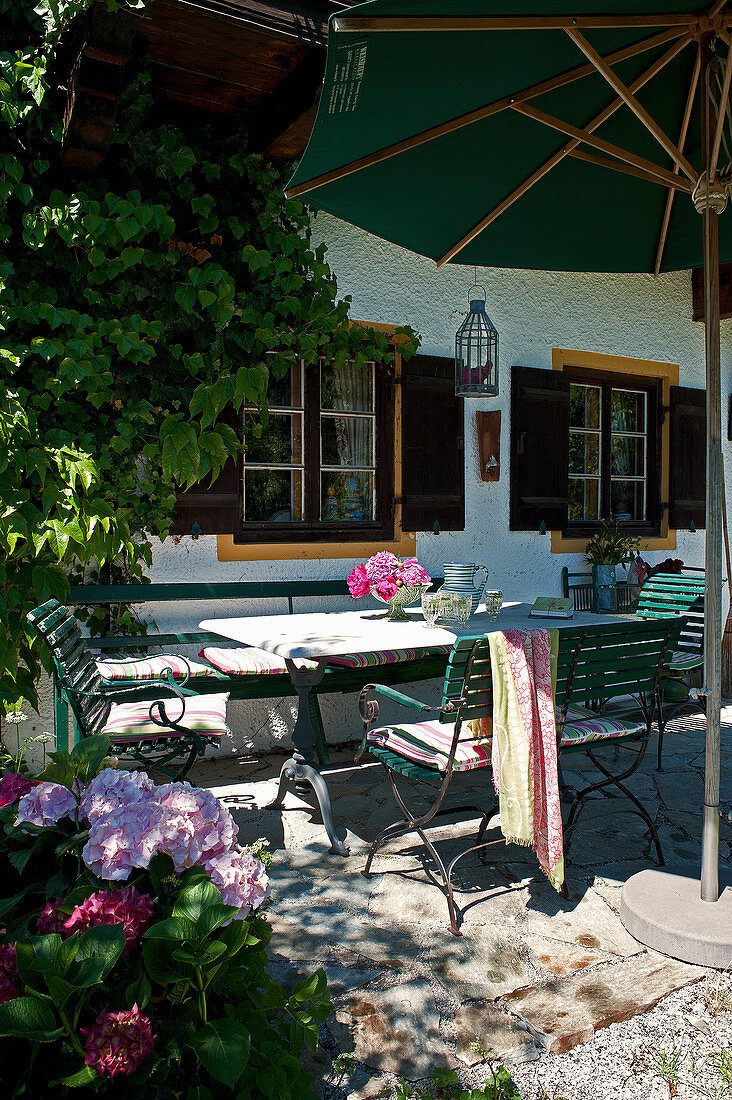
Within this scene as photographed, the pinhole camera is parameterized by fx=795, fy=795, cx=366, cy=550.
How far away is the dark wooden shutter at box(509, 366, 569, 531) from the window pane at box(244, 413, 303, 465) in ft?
5.01

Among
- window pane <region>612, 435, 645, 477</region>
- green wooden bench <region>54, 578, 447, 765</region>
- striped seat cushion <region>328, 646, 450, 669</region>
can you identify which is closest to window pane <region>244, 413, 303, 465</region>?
green wooden bench <region>54, 578, 447, 765</region>

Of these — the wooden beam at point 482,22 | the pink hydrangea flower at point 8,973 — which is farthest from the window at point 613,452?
the pink hydrangea flower at point 8,973

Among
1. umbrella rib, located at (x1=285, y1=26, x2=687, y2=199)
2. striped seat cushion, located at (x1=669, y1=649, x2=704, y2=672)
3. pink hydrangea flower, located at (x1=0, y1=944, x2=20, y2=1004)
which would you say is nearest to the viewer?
pink hydrangea flower, located at (x1=0, y1=944, x2=20, y2=1004)

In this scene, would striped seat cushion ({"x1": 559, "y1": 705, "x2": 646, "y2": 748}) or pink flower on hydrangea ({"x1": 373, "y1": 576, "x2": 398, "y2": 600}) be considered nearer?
striped seat cushion ({"x1": 559, "y1": 705, "x2": 646, "y2": 748})

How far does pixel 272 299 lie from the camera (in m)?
3.86

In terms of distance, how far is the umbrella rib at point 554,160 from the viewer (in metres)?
2.34

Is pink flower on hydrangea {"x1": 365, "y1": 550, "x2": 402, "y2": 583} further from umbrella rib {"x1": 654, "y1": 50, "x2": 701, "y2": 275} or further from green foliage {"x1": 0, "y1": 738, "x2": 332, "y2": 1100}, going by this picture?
green foliage {"x1": 0, "y1": 738, "x2": 332, "y2": 1100}

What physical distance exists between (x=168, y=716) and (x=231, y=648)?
3.35 feet

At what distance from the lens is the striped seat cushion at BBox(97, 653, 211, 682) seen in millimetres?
3102

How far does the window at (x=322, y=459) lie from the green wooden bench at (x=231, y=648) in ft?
1.02

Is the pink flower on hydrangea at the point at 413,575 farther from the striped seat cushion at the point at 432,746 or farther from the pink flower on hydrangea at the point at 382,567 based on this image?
the striped seat cushion at the point at 432,746

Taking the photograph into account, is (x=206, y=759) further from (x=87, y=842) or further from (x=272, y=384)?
(x=87, y=842)

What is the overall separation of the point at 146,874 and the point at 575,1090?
3.48ft

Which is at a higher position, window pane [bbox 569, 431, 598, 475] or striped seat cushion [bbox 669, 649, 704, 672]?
window pane [bbox 569, 431, 598, 475]
